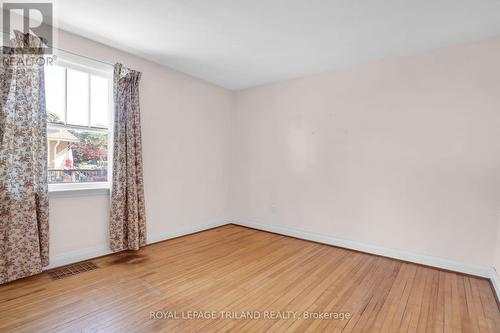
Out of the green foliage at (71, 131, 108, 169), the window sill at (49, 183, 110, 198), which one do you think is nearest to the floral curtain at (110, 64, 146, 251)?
the window sill at (49, 183, 110, 198)

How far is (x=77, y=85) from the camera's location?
295 cm

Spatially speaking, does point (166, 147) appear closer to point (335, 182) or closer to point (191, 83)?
point (191, 83)

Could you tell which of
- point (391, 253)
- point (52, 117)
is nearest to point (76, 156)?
point (52, 117)

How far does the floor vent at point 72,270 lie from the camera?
2.53 m

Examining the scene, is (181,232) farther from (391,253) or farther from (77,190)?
(391,253)

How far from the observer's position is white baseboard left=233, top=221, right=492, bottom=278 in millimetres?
2725

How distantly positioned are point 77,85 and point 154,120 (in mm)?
973

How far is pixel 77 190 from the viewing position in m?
2.83

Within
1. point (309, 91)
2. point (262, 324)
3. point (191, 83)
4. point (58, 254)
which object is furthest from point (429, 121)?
point (58, 254)

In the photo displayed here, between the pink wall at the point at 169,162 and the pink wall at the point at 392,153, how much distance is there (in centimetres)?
80

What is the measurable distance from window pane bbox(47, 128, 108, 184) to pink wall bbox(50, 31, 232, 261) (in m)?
0.27

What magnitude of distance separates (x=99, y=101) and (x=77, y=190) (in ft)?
3.83

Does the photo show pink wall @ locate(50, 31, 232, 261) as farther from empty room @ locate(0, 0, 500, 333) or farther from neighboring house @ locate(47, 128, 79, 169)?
neighboring house @ locate(47, 128, 79, 169)

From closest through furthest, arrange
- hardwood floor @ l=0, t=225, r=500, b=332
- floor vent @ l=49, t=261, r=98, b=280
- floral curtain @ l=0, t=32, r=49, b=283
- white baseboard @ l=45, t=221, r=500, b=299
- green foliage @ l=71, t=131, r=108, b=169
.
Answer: hardwood floor @ l=0, t=225, r=500, b=332
floral curtain @ l=0, t=32, r=49, b=283
floor vent @ l=49, t=261, r=98, b=280
white baseboard @ l=45, t=221, r=500, b=299
green foliage @ l=71, t=131, r=108, b=169
